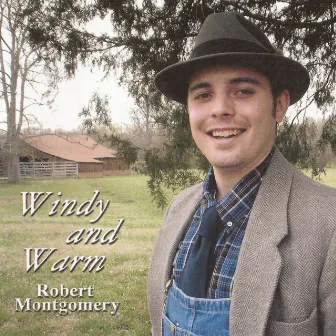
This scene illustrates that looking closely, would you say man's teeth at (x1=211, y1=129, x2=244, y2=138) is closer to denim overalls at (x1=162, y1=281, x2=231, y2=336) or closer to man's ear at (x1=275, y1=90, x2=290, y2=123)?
man's ear at (x1=275, y1=90, x2=290, y2=123)

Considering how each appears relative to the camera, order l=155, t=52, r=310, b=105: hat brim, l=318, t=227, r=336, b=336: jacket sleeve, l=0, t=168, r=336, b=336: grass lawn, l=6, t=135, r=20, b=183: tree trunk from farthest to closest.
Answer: l=6, t=135, r=20, b=183: tree trunk, l=0, t=168, r=336, b=336: grass lawn, l=155, t=52, r=310, b=105: hat brim, l=318, t=227, r=336, b=336: jacket sleeve

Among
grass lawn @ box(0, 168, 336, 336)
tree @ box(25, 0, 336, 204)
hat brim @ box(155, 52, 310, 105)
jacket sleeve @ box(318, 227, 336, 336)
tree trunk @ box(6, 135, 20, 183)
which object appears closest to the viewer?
jacket sleeve @ box(318, 227, 336, 336)

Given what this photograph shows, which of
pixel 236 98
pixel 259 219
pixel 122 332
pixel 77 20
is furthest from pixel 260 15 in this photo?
pixel 122 332

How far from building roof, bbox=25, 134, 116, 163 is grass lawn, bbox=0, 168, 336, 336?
0.16 metres

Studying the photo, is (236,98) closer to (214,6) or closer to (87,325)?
(214,6)

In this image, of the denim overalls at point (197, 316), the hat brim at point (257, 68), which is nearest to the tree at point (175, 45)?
the hat brim at point (257, 68)

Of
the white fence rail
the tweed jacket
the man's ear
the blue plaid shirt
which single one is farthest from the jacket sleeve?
the white fence rail

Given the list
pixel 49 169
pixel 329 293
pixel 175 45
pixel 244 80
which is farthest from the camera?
pixel 49 169

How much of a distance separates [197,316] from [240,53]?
0.44 m

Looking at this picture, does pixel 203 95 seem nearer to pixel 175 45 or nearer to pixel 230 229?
pixel 230 229

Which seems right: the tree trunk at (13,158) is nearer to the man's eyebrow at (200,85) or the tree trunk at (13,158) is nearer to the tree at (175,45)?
the tree at (175,45)

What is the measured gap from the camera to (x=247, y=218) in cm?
71

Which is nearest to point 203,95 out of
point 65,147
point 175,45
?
point 175,45

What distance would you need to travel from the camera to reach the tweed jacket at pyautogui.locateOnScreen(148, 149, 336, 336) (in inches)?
22.9
